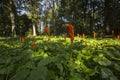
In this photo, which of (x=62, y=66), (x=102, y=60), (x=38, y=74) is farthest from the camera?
(x=102, y=60)

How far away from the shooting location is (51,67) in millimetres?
3406

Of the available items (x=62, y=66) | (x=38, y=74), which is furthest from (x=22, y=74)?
(x=62, y=66)

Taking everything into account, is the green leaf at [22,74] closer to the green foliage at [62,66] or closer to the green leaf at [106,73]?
the green foliage at [62,66]

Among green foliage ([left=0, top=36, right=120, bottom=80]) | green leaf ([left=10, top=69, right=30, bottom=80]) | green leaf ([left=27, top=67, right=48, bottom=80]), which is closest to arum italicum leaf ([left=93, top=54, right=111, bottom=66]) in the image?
green foliage ([left=0, top=36, right=120, bottom=80])

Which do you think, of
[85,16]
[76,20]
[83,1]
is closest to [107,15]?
[83,1]

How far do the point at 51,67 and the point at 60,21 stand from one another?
55523 millimetres

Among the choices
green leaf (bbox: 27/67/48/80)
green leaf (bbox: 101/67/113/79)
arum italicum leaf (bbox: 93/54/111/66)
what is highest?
arum italicum leaf (bbox: 93/54/111/66)

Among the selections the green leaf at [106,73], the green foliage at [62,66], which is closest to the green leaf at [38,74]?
the green foliage at [62,66]

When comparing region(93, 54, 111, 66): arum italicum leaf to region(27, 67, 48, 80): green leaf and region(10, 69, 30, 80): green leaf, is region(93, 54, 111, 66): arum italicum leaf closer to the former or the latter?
region(27, 67, 48, 80): green leaf

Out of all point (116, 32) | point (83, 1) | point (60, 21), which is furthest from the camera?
point (60, 21)

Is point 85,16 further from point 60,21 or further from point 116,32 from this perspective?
point 116,32

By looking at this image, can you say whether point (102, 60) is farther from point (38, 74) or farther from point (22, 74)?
point (22, 74)

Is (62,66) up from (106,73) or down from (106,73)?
up

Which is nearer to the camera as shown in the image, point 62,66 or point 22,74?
point 22,74
